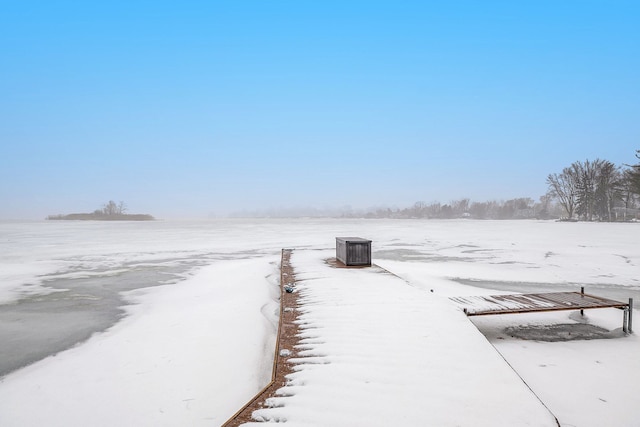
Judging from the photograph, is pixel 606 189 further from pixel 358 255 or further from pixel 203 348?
pixel 203 348

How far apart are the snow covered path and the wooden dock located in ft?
2.74

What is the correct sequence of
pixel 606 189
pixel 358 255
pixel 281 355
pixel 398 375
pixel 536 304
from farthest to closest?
pixel 606 189 < pixel 358 255 < pixel 536 304 < pixel 281 355 < pixel 398 375

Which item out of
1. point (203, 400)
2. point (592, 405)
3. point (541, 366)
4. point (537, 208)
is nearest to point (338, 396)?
point (203, 400)

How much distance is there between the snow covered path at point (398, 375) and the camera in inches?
115

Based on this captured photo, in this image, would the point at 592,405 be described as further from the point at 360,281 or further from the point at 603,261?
the point at 603,261

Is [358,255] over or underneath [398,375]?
over

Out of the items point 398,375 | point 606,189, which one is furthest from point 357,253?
point 606,189

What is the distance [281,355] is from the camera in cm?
417

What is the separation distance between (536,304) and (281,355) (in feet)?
17.4

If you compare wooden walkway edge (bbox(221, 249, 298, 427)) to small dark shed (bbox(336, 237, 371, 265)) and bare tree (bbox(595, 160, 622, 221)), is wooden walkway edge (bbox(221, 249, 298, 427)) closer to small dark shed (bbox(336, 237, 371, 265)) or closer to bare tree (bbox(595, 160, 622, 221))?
small dark shed (bbox(336, 237, 371, 265))

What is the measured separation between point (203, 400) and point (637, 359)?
6168mm

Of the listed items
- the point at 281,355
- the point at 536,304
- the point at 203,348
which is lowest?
the point at 203,348

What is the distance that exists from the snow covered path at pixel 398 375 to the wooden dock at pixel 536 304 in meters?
0.83

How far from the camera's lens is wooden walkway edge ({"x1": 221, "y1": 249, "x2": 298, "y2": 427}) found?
2947 millimetres
